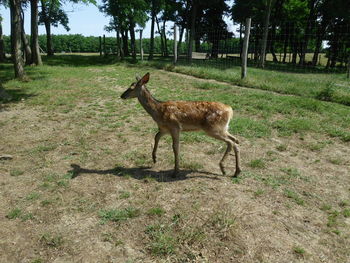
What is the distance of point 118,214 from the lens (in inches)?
157

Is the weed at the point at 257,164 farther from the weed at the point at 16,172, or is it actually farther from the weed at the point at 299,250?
the weed at the point at 16,172

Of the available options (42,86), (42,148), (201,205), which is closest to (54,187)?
(42,148)

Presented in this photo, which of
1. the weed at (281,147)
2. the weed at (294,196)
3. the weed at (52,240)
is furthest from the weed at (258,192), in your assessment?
the weed at (52,240)

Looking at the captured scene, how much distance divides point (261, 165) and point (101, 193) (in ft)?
9.54

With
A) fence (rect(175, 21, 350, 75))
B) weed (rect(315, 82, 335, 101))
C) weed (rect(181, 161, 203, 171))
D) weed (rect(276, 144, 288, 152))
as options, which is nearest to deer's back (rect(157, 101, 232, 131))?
weed (rect(181, 161, 203, 171))

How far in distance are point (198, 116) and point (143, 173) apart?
1403 millimetres

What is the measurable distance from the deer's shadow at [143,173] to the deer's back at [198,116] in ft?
2.68

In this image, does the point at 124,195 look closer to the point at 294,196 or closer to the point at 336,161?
the point at 294,196

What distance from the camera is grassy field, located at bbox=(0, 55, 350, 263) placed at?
3391 millimetres

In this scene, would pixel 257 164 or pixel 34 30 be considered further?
pixel 34 30

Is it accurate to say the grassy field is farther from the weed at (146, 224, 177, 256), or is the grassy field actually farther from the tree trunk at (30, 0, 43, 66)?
the tree trunk at (30, 0, 43, 66)

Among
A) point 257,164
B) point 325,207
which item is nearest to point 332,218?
point 325,207

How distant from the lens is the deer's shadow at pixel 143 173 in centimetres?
501

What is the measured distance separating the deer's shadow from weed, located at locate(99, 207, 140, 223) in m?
0.97
